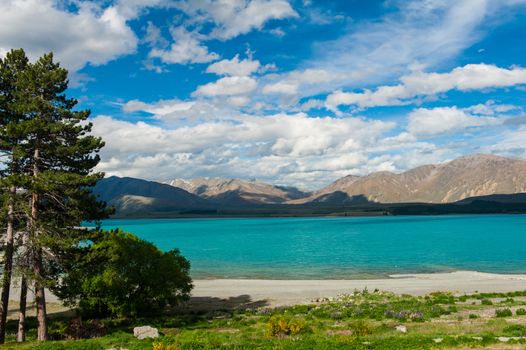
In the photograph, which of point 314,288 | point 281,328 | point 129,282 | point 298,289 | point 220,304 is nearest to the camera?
point 281,328

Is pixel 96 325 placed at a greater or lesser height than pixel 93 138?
lesser

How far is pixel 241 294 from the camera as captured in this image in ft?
176

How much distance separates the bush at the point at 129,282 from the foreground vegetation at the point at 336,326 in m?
1.81

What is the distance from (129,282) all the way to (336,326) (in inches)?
779

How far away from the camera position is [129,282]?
3850 cm

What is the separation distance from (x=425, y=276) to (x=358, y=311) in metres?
41.1

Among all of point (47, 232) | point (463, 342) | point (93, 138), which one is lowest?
point (463, 342)

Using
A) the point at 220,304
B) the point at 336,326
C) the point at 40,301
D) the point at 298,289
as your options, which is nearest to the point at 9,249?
the point at 40,301

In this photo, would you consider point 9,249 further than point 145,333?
No

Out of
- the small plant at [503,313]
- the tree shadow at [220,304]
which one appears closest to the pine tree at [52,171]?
the tree shadow at [220,304]

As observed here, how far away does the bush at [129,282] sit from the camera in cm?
3688

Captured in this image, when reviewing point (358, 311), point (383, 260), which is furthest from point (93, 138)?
point (383, 260)

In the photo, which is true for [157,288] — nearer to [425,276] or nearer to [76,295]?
[76,295]

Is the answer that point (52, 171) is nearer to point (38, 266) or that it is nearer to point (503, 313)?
point (38, 266)
